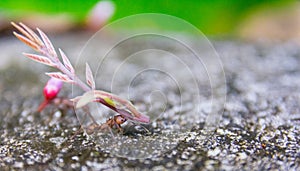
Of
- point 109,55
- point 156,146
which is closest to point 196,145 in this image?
point 156,146

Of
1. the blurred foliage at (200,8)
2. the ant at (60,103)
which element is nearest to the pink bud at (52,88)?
the ant at (60,103)

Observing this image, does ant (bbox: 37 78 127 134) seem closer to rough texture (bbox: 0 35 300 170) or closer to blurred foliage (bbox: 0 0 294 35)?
rough texture (bbox: 0 35 300 170)

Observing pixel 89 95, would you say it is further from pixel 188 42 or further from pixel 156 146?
pixel 188 42

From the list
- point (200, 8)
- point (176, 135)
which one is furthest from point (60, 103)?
point (200, 8)

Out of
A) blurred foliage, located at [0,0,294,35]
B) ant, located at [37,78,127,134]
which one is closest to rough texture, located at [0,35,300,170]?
ant, located at [37,78,127,134]

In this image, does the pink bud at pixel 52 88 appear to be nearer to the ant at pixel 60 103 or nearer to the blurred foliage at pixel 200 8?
the ant at pixel 60 103

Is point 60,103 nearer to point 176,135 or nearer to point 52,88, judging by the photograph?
point 52,88
